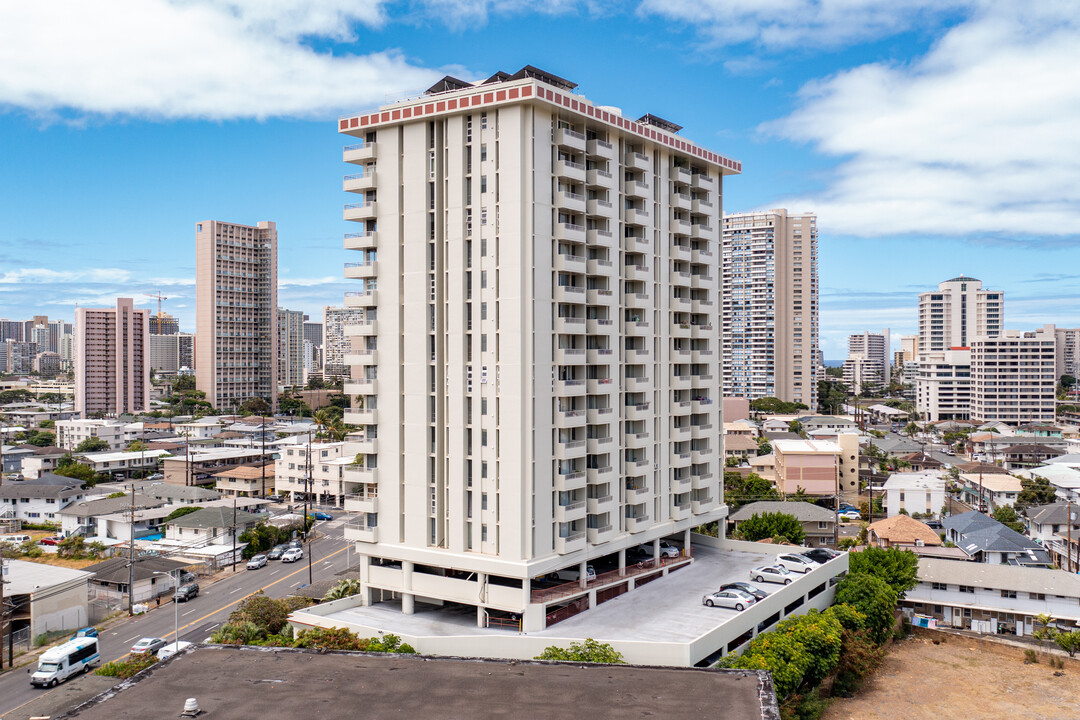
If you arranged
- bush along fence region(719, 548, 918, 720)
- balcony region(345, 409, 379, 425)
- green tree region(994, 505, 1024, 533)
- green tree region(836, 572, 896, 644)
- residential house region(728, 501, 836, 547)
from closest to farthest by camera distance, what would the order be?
bush along fence region(719, 548, 918, 720) → balcony region(345, 409, 379, 425) → green tree region(836, 572, 896, 644) → residential house region(728, 501, 836, 547) → green tree region(994, 505, 1024, 533)

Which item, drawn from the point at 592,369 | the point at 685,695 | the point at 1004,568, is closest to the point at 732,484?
the point at 1004,568

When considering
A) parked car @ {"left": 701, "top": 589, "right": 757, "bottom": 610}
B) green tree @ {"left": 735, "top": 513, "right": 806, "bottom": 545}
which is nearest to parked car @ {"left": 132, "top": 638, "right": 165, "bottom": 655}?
parked car @ {"left": 701, "top": 589, "right": 757, "bottom": 610}

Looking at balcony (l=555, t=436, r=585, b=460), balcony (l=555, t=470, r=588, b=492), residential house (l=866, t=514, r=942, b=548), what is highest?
balcony (l=555, t=436, r=585, b=460)

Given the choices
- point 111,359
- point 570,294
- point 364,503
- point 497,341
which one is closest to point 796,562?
point 570,294

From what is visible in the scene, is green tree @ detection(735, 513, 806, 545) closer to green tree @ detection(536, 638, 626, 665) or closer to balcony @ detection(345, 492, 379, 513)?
green tree @ detection(536, 638, 626, 665)

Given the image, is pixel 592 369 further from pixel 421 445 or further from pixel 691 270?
pixel 691 270
